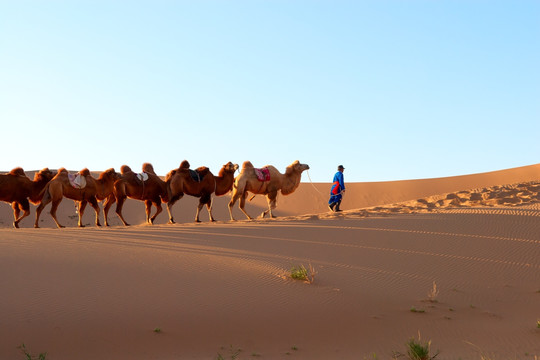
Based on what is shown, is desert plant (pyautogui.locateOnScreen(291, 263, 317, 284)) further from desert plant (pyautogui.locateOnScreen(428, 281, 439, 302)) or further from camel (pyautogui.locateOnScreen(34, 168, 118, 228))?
camel (pyautogui.locateOnScreen(34, 168, 118, 228))

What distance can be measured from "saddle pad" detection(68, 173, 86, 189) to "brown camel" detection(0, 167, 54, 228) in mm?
952

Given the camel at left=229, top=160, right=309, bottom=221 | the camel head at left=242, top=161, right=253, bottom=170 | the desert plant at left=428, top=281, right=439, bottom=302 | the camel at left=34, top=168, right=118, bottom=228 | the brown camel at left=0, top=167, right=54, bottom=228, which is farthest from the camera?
the camel head at left=242, top=161, right=253, bottom=170

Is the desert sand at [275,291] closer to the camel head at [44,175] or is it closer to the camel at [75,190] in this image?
the camel at [75,190]

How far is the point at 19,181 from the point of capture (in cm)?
1820

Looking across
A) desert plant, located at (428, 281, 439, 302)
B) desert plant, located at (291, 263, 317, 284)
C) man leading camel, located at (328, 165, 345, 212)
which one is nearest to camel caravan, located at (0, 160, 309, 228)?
man leading camel, located at (328, 165, 345, 212)

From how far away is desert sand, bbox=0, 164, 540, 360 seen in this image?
787 cm

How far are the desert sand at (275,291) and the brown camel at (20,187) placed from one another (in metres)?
4.11

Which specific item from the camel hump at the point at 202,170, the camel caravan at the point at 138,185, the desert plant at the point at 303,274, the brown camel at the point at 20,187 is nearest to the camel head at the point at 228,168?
the camel caravan at the point at 138,185

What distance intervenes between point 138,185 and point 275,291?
35.1 feet

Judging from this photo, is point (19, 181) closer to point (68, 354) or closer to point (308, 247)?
point (308, 247)

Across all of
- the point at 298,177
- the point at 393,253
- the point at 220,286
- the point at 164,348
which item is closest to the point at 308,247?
the point at 393,253

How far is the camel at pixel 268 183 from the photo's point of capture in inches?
755

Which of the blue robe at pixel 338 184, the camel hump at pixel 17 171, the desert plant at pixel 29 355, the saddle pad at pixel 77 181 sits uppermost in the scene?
the camel hump at pixel 17 171

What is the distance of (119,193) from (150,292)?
1068 centimetres
